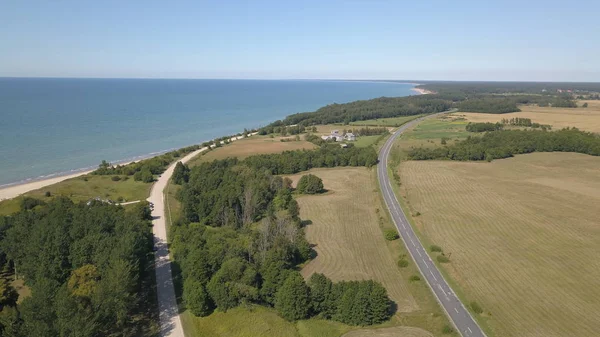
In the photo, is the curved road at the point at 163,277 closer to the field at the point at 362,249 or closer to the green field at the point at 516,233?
the field at the point at 362,249

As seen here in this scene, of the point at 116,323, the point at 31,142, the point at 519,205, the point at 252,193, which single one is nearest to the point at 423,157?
the point at 519,205

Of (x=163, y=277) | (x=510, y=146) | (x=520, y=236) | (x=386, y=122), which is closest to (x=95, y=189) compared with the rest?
(x=163, y=277)

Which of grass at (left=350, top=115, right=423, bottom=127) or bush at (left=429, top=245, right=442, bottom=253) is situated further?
grass at (left=350, top=115, right=423, bottom=127)

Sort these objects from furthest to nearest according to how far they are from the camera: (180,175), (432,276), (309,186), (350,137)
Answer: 1. (350,137)
2. (180,175)
3. (309,186)
4. (432,276)

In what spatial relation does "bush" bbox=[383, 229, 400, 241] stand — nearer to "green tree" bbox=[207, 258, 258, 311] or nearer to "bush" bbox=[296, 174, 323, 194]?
"green tree" bbox=[207, 258, 258, 311]

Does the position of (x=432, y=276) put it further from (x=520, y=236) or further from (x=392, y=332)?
(x=520, y=236)

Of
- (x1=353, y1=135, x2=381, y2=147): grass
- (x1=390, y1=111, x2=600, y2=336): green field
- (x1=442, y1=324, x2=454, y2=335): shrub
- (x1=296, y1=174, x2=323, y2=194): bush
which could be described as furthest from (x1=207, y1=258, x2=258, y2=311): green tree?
(x1=353, y1=135, x2=381, y2=147): grass

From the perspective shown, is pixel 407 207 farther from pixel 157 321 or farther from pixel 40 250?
pixel 40 250

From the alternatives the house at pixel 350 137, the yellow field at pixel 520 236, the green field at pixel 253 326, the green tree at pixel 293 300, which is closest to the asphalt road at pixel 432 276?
the yellow field at pixel 520 236
